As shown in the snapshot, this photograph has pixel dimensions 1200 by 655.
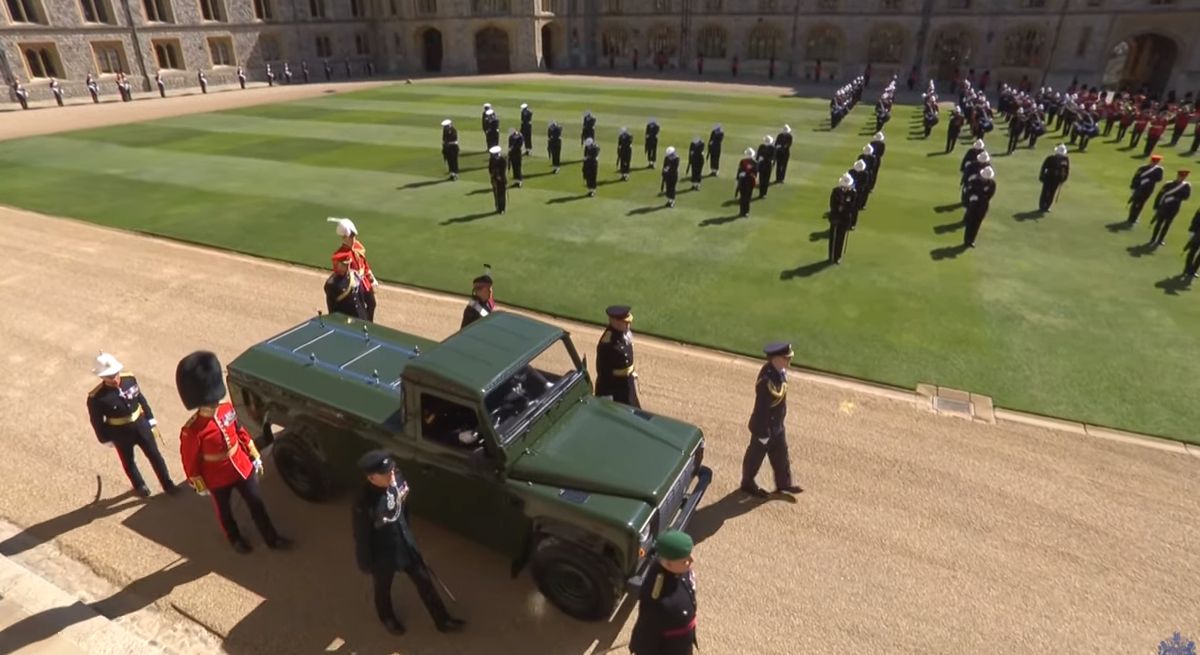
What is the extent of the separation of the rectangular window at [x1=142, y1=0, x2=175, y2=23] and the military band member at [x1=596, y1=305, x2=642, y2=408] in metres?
44.6

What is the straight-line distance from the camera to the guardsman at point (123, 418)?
6.25 metres

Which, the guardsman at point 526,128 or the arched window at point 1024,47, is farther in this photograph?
the arched window at point 1024,47

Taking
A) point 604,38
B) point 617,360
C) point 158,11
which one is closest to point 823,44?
point 604,38

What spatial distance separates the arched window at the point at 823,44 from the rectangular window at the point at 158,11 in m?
40.5

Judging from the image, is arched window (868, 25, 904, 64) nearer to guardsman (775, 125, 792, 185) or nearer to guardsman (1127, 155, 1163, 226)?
guardsman (775, 125, 792, 185)

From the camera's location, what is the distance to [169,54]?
131ft

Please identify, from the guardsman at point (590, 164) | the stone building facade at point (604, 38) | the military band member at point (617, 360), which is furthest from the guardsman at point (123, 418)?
the stone building facade at point (604, 38)

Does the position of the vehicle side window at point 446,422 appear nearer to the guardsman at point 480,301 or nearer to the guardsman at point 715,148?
the guardsman at point 480,301

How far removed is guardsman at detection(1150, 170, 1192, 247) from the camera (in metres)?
13.5

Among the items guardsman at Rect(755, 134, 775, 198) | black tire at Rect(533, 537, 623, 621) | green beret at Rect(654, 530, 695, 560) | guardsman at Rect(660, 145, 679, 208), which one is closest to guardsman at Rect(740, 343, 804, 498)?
black tire at Rect(533, 537, 623, 621)

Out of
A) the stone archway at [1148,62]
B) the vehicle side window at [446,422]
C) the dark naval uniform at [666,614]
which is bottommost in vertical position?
the dark naval uniform at [666,614]

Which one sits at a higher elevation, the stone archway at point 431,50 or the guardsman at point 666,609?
the stone archway at point 431,50

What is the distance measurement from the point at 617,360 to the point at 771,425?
1780 mm

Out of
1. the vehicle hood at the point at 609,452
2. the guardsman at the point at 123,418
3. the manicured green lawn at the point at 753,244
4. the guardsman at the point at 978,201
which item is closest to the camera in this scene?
the vehicle hood at the point at 609,452
